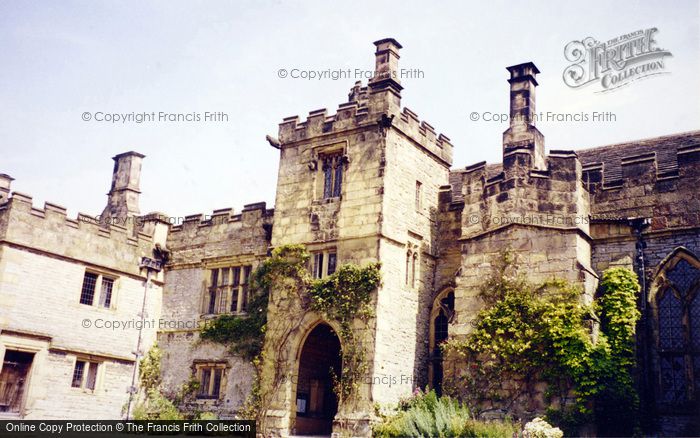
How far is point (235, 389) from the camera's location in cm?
2025

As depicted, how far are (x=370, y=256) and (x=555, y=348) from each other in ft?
16.4

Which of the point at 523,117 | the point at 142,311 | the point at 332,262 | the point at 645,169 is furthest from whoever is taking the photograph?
the point at 142,311

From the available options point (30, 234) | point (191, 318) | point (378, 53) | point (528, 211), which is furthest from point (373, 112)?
point (30, 234)

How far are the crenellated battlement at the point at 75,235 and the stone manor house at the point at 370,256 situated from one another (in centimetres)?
5

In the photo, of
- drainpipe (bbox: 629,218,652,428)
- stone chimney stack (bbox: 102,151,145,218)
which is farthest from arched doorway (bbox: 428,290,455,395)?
stone chimney stack (bbox: 102,151,145,218)

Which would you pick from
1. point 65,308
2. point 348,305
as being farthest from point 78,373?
point 348,305

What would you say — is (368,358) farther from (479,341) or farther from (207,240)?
(207,240)

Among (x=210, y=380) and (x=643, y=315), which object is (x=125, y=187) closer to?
(x=210, y=380)

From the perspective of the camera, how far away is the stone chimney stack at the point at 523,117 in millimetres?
18297

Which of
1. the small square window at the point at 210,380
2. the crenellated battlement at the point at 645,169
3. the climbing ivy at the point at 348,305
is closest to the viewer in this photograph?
the crenellated battlement at the point at 645,169

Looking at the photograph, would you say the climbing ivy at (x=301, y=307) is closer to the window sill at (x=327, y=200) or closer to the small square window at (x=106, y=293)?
the window sill at (x=327, y=200)

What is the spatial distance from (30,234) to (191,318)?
17.4ft

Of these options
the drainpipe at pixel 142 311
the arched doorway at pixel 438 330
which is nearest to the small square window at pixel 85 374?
the drainpipe at pixel 142 311

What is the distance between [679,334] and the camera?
15.9m
